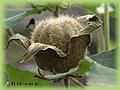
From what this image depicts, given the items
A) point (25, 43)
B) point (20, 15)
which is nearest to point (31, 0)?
point (20, 15)

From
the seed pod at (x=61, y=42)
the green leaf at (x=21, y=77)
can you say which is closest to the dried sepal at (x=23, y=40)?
the seed pod at (x=61, y=42)

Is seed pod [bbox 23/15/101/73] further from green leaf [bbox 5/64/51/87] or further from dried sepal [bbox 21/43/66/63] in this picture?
green leaf [bbox 5/64/51/87]

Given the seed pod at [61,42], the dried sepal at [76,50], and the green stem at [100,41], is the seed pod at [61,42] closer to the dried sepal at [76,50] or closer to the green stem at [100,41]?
the dried sepal at [76,50]

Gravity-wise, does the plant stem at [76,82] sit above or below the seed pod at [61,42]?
below

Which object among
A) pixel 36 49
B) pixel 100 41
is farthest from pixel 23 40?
pixel 100 41

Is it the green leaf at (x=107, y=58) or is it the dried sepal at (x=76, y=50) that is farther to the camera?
the green leaf at (x=107, y=58)

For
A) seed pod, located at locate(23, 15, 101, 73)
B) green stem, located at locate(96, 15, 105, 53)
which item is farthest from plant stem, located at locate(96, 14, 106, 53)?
seed pod, located at locate(23, 15, 101, 73)

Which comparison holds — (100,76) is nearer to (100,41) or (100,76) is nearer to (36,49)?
(100,41)

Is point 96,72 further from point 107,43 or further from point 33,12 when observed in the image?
point 33,12
